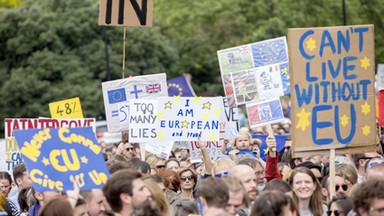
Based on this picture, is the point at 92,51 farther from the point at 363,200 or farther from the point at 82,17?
the point at 363,200

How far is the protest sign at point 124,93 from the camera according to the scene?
17344 millimetres

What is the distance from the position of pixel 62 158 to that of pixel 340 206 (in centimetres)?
243

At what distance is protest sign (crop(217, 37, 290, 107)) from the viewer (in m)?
19.1

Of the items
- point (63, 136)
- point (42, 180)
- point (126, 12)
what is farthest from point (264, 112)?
point (42, 180)

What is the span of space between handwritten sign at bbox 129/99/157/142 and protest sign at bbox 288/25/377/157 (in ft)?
15.0

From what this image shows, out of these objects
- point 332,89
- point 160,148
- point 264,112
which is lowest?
point 160,148

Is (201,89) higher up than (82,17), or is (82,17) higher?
(82,17)

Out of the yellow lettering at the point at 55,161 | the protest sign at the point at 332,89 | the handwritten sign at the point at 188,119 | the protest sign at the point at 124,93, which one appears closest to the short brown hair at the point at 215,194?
the yellow lettering at the point at 55,161

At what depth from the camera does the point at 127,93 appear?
57.8ft

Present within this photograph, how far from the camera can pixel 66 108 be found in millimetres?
19172

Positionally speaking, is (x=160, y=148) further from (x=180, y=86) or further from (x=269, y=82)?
(x=180, y=86)

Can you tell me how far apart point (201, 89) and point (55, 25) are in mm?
12443

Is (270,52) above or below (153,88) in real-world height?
above

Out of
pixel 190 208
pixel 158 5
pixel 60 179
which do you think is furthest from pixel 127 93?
pixel 158 5
